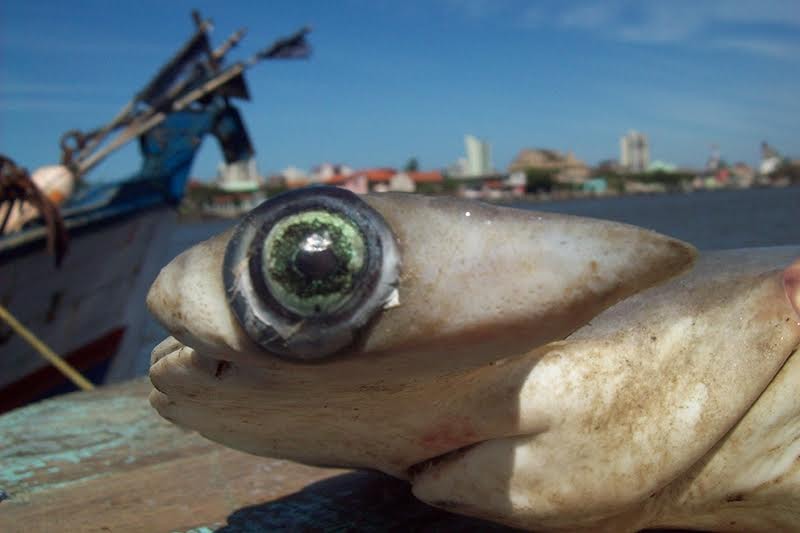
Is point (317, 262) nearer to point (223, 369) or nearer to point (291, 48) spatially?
point (223, 369)

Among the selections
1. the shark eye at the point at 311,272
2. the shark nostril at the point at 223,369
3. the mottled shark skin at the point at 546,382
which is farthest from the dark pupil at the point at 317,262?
the shark nostril at the point at 223,369

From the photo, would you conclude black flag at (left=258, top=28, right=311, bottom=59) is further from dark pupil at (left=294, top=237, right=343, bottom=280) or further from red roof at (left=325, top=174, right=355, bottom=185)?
dark pupil at (left=294, top=237, right=343, bottom=280)

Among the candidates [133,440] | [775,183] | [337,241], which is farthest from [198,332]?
[775,183]

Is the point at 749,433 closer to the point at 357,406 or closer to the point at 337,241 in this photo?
the point at 357,406

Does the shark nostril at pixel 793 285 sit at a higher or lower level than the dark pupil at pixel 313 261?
lower

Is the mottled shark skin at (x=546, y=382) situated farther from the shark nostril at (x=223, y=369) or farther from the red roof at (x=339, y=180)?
the red roof at (x=339, y=180)

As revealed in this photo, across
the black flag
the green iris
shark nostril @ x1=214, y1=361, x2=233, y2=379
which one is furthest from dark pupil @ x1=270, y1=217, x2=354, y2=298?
the black flag
